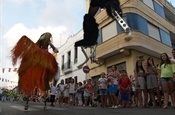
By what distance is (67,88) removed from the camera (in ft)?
52.7

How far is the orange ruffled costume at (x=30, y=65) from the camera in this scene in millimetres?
7730

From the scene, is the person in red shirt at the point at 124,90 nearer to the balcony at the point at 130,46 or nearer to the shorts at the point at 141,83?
the shorts at the point at 141,83

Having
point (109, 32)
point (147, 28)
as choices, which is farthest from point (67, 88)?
point (147, 28)

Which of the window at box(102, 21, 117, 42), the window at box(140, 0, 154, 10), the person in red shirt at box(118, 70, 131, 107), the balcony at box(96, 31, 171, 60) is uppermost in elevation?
the window at box(140, 0, 154, 10)

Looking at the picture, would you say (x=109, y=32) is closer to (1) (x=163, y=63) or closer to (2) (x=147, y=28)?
(2) (x=147, y=28)

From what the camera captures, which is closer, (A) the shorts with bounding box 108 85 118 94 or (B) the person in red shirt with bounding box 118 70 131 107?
(B) the person in red shirt with bounding box 118 70 131 107

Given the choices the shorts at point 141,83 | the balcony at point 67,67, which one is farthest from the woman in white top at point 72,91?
the balcony at point 67,67

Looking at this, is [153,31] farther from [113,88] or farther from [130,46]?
[113,88]

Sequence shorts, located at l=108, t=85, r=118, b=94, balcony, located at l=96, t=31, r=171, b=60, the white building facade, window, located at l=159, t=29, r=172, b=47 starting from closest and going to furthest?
shorts, located at l=108, t=85, r=118, b=94
balcony, located at l=96, t=31, r=171, b=60
window, located at l=159, t=29, r=172, b=47
the white building facade

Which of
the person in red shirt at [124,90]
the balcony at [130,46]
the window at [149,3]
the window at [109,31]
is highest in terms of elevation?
the window at [149,3]

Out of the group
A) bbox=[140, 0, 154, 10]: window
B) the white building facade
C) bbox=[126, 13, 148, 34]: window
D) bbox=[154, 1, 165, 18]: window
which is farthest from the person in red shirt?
the white building facade

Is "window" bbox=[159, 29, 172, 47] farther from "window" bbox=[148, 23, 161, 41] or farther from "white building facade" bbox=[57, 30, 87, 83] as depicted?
"white building facade" bbox=[57, 30, 87, 83]

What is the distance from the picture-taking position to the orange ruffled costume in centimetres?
773

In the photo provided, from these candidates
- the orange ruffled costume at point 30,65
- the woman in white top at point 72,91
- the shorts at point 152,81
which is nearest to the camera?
the orange ruffled costume at point 30,65
